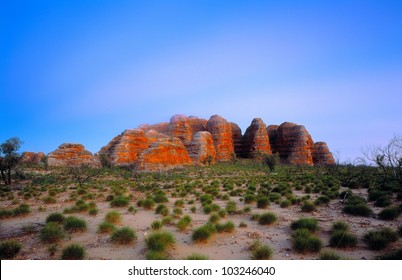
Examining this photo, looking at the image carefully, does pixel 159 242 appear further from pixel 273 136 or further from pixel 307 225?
pixel 273 136

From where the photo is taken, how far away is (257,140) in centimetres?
8288

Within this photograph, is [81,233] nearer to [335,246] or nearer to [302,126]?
[335,246]

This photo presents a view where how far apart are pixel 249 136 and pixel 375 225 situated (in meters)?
80.6

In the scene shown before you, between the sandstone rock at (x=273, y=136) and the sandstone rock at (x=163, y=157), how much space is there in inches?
1385

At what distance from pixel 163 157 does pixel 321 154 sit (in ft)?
176

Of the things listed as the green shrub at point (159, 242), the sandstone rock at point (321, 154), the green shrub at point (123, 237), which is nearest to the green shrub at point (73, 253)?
the green shrub at point (123, 237)

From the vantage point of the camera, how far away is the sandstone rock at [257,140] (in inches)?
3216

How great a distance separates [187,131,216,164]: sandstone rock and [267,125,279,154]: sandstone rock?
23668mm

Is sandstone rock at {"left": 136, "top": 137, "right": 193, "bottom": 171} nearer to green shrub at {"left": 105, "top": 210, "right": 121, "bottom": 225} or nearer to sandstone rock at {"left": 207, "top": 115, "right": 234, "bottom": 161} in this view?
sandstone rock at {"left": 207, "top": 115, "right": 234, "bottom": 161}

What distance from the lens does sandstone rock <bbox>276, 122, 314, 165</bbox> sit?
75188mm

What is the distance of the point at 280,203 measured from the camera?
14.2 meters

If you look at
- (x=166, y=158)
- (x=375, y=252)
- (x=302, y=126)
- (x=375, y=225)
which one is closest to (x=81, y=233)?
(x=375, y=252)

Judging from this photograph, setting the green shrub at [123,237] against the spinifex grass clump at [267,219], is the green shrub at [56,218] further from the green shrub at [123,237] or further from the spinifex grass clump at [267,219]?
the spinifex grass clump at [267,219]

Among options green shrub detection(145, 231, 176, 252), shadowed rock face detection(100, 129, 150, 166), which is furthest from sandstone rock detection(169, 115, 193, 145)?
green shrub detection(145, 231, 176, 252)
